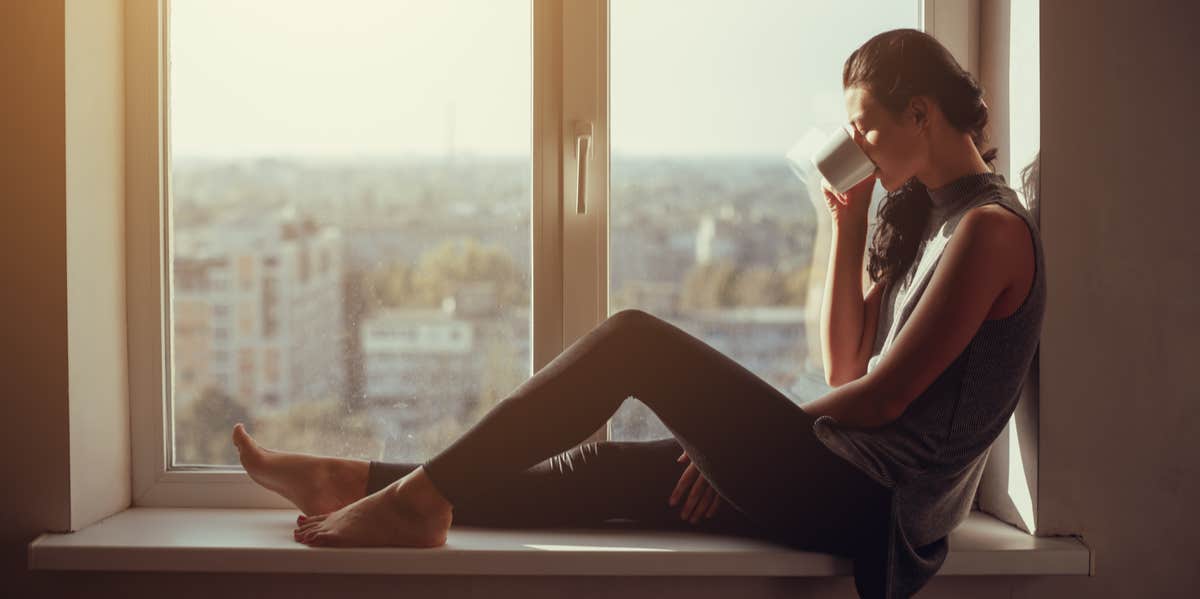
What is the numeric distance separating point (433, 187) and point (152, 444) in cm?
62

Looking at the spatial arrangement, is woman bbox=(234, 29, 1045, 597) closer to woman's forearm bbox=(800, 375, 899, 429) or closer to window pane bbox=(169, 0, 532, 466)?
woman's forearm bbox=(800, 375, 899, 429)

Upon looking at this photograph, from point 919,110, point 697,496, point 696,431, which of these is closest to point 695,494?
point 697,496

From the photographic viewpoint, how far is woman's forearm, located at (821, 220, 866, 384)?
145cm

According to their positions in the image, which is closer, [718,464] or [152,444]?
[718,464]

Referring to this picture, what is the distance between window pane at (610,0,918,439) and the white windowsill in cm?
34

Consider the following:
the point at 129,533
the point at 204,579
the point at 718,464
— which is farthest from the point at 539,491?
the point at 129,533

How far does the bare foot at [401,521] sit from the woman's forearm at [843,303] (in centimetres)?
61

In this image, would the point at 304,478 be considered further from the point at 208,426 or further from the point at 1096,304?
the point at 1096,304

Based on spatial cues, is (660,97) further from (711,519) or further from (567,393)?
(711,519)

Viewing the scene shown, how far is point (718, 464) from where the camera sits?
4.08 ft

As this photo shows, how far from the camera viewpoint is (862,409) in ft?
4.03

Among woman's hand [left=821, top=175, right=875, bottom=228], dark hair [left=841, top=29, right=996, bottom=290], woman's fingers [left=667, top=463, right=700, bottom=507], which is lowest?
woman's fingers [left=667, top=463, right=700, bottom=507]

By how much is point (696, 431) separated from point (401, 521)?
1.34ft

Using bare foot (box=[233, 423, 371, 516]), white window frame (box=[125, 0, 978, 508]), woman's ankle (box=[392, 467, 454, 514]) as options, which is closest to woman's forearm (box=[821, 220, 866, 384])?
white window frame (box=[125, 0, 978, 508])
